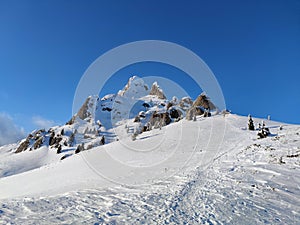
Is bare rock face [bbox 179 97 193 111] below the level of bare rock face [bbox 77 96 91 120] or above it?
below

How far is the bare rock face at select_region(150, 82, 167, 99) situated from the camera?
16088 cm

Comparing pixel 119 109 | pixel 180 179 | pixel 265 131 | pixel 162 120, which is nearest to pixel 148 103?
pixel 119 109

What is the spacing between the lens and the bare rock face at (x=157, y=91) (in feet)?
528

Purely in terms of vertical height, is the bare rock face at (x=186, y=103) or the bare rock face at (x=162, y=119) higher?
the bare rock face at (x=186, y=103)

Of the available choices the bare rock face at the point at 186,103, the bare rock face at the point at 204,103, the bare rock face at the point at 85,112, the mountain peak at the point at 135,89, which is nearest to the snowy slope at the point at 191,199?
the bare rock face at the point at 204,103

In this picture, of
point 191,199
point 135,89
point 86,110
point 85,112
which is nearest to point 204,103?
point 191,199

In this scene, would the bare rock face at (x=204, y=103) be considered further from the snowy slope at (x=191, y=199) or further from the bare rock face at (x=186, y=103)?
the snowy slope at (x=191, y=199)

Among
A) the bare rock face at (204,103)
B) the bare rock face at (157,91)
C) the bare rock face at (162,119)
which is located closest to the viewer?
the bare rock face at (204,103)

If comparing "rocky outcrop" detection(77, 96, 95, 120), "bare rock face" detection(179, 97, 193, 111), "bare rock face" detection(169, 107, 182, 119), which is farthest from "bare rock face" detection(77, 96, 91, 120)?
"bare rock face" detection(169, 107, 182, 119)

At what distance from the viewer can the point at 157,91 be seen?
16800cm

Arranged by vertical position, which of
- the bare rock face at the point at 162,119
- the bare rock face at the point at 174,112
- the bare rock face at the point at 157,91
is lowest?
the bare rock face at the point at 162,119

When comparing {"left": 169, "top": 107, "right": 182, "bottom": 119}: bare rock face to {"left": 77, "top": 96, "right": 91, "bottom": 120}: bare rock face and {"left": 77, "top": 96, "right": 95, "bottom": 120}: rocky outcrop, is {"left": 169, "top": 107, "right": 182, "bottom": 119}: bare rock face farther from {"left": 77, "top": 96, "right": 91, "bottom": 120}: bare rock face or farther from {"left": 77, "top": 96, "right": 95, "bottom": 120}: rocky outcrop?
{"left": 77, "top": 96, "right": 91, "bottom": 120}: bare rock face

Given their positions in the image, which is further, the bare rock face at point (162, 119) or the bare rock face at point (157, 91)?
the bare rock face at point (157, 91)

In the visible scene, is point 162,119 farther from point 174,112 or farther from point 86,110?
point 86,110
